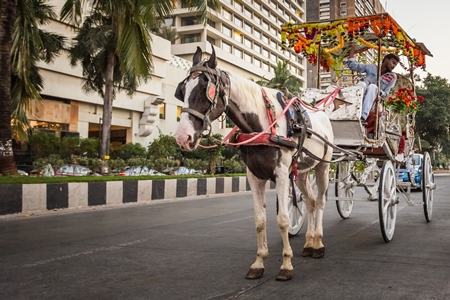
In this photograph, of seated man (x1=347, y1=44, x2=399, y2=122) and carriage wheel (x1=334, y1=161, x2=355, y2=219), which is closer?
seated man (x1=347, y1=44, x2=399, y2=122)

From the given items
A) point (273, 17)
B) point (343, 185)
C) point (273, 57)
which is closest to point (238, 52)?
point (273, 57)

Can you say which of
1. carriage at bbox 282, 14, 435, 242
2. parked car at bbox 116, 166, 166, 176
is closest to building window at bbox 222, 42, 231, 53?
parked car at bbox 116, 166, 166, 176

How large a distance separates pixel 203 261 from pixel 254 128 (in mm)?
1606

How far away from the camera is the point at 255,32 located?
64562 millimetres

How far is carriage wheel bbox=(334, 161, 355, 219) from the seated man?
42.5 inches

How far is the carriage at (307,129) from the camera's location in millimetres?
3842

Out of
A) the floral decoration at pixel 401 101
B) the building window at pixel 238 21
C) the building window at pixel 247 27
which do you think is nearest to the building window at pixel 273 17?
the building window at pixel 247 27

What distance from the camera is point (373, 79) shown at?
24.6 feet

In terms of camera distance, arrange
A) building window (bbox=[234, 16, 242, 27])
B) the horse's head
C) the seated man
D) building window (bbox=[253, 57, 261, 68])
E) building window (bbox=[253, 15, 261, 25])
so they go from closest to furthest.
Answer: the horse's head < the seated man < building window (bbox=[234, 16, 242, 27]) < building window (bbox=[253, 57, 261, 68]) < building window (bbox=[253, 15, 261, 25])

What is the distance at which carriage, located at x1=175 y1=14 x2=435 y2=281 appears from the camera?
151 inches

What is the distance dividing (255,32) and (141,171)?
48.5 m

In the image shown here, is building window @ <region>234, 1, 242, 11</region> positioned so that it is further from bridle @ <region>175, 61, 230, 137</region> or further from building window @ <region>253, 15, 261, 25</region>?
bridle @ <region>175, 61, 230, 137</region>

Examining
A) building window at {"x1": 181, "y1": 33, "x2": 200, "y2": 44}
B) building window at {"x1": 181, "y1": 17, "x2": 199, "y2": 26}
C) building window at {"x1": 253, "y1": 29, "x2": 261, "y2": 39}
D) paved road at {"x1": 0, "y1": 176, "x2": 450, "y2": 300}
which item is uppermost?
building window at {"x1": 253, "y1": 29, "x2": 261, "y2": 39}

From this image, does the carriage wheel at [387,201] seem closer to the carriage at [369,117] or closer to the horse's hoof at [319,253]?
the carriage at [369,117]
